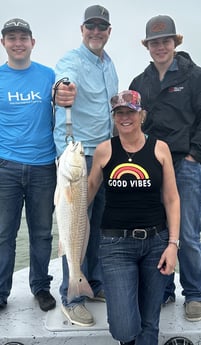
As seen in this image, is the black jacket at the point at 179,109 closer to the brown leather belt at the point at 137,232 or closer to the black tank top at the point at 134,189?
the black tank top at the point at 134,189

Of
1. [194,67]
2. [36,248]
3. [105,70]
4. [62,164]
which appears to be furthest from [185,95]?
[36,248]

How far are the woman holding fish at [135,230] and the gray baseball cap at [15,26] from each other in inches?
46.9

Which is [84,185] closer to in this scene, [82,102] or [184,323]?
[82,102]

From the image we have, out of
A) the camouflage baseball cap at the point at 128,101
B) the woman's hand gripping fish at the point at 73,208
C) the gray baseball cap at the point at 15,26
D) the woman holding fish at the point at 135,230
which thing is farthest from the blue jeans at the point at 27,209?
the gray baseball cap at the point at 15,26

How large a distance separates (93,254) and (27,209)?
764mm

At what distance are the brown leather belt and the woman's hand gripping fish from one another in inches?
8.8

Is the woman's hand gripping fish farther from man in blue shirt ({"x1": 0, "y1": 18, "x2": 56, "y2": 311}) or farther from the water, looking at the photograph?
the water

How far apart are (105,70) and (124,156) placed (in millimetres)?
1062

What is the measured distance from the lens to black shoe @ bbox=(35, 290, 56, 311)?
4.33 meters

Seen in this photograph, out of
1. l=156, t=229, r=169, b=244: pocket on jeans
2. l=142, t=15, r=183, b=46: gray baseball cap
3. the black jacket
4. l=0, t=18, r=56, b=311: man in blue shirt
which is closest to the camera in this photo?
l=156, t=229, r=169, b=244: pocket on jeans

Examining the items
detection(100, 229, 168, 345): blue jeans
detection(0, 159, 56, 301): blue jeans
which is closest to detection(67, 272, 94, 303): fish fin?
detection(100, 229, 168, 345): blue jeans

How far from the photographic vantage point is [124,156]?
3.34m

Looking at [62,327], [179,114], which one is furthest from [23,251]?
[179,114]

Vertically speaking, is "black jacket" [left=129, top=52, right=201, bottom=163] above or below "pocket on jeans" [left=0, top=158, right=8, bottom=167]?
above
